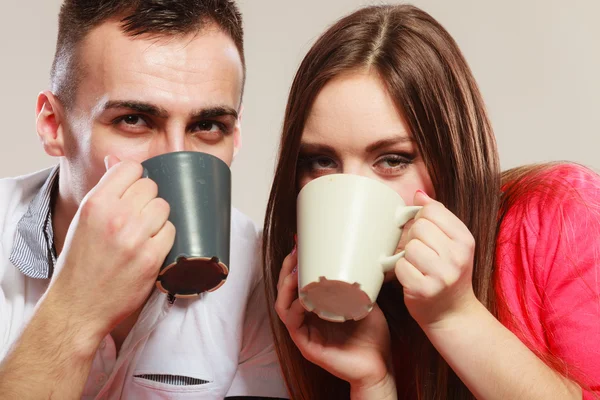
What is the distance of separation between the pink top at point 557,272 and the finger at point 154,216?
497 mm

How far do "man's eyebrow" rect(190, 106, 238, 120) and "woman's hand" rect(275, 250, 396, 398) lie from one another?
265 mm

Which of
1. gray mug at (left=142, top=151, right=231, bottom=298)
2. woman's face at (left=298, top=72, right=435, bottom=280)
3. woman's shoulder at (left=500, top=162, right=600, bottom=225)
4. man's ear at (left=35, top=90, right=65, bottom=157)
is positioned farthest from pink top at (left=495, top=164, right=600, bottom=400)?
man's ear at (left=35, top=90, right=65, bottom=157)

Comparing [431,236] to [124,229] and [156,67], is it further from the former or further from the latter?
[156,67]

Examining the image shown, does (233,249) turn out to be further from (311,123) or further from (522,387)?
(522,387)

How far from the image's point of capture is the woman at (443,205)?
3.46 ft

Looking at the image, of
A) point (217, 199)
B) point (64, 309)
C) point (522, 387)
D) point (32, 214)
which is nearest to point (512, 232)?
point (522, 387)

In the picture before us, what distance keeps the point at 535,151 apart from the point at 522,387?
3.17ft

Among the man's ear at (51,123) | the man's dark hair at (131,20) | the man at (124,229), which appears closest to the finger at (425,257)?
the man at (124,229)

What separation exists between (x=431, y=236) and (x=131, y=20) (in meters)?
0.62

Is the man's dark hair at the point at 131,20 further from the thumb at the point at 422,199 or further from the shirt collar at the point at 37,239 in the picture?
the thumb at the point at 422,199

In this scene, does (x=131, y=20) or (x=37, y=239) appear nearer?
(x=131, y=20)

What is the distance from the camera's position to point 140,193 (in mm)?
975

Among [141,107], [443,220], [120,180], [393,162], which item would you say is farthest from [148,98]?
[443,220]

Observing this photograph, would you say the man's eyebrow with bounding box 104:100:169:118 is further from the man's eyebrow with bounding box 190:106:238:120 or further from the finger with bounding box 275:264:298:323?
the finger with bounding box 275:264:298:323
